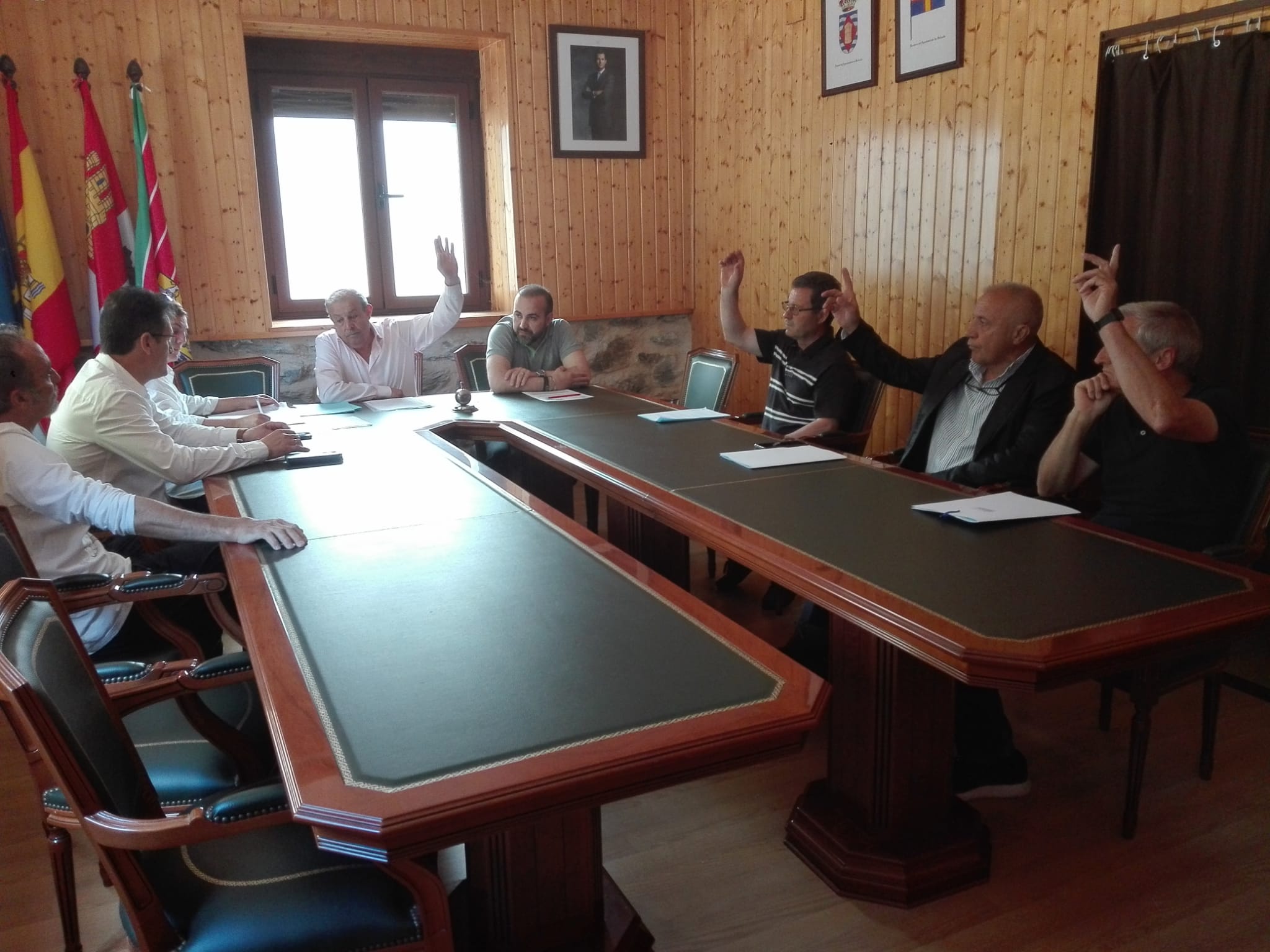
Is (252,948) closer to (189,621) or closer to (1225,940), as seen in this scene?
(189,621)

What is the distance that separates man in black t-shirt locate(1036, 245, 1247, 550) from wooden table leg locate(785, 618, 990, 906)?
0.92 metres

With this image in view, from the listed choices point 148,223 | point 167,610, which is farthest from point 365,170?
point 167,610

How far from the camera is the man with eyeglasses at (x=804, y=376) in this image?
343 centimetres

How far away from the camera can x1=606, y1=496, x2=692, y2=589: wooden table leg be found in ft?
10.2

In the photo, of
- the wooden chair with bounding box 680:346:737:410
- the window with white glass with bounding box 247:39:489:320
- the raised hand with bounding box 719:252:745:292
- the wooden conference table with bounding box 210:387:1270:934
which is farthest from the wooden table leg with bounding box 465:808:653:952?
the window with white glass with bounding box 247:39:489:320

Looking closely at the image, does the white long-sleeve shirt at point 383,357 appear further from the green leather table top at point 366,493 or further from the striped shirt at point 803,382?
the striped shirt at point 803,382

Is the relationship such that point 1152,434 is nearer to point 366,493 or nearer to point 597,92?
point 366,493

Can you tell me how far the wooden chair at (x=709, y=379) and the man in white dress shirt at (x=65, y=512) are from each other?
2.38 metres

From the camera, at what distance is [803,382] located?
140 inches

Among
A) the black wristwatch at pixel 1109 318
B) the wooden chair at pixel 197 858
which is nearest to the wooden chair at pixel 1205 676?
the black wristwatch at pixel 1109 318

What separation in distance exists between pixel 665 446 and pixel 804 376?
965 millimetres

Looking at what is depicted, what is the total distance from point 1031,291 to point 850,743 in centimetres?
157

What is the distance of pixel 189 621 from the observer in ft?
7.57

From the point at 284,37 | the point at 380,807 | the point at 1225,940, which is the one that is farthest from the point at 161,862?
the point at 284,37
